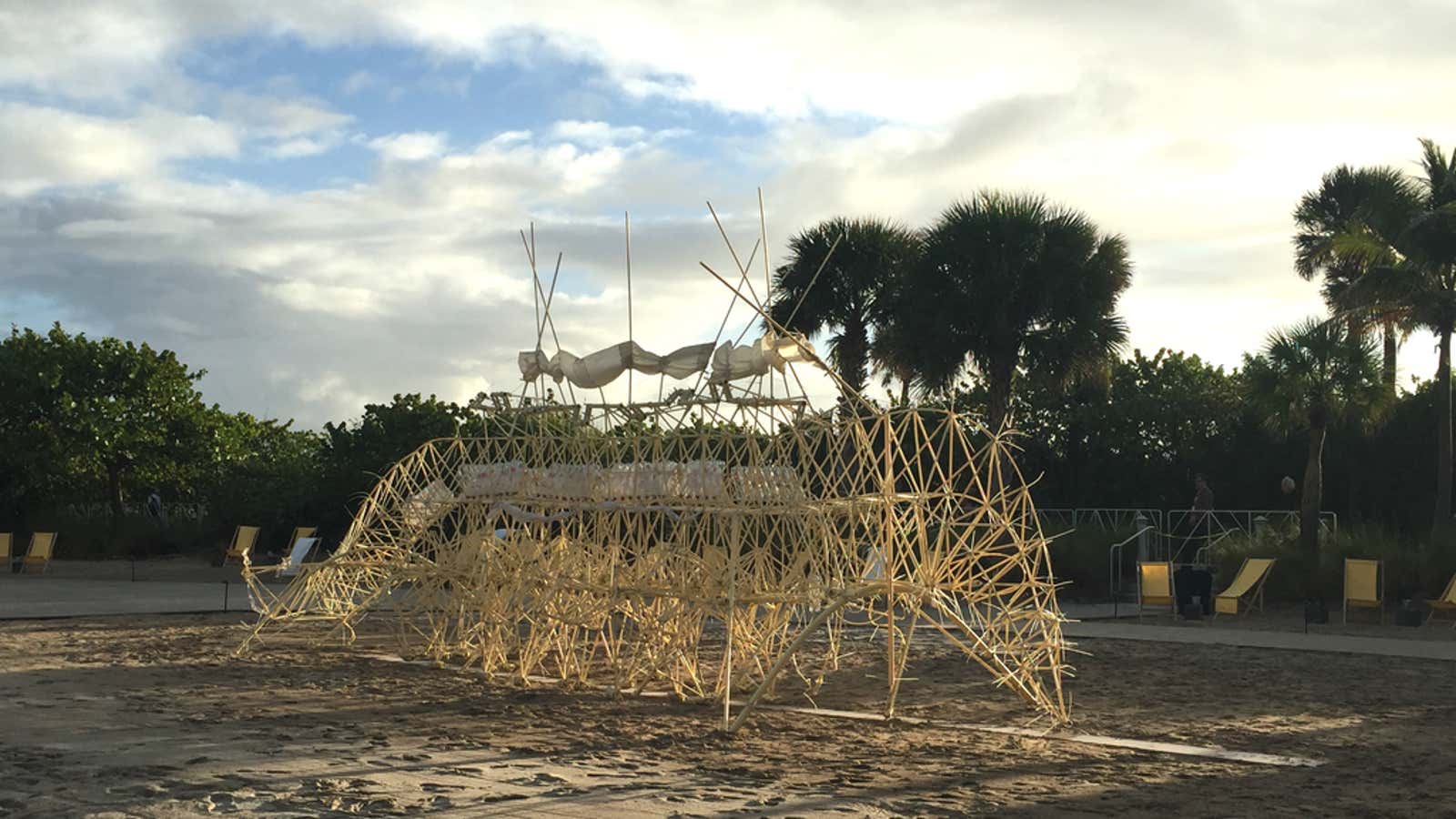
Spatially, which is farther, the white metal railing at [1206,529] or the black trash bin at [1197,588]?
the white metal railing at [1206,529]

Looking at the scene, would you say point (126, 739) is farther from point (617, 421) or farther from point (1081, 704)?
point (1081, 704)

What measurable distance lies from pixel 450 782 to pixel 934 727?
11.2 feet

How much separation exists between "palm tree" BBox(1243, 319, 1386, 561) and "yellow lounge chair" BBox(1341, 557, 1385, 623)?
4632mm

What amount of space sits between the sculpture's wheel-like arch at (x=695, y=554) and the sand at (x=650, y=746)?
48cm

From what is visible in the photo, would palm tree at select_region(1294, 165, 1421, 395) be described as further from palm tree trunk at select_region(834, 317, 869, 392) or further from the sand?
the sand

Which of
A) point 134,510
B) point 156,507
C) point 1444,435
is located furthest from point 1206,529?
point 134,510

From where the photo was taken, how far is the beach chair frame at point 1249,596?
690 inches

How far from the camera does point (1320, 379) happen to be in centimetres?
2147

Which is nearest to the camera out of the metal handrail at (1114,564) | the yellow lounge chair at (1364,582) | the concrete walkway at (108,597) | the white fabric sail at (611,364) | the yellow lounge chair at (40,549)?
the white fabric sail at (611,364)

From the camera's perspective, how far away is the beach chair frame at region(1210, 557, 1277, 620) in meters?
17.5

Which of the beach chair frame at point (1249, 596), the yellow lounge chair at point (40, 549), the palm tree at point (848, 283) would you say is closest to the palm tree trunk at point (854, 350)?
the palm tree at point (848, 283)

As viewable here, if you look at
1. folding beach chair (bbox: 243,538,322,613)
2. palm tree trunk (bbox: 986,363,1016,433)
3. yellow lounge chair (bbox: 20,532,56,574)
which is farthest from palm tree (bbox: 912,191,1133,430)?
yellow lounge chair (bbox: 20,532,56,574)

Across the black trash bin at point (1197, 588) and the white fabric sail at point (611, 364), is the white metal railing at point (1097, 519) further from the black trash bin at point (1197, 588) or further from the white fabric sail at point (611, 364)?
the white fabric sail at point (611, 364)

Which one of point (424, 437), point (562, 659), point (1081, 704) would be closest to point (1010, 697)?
point (1081, 704)
